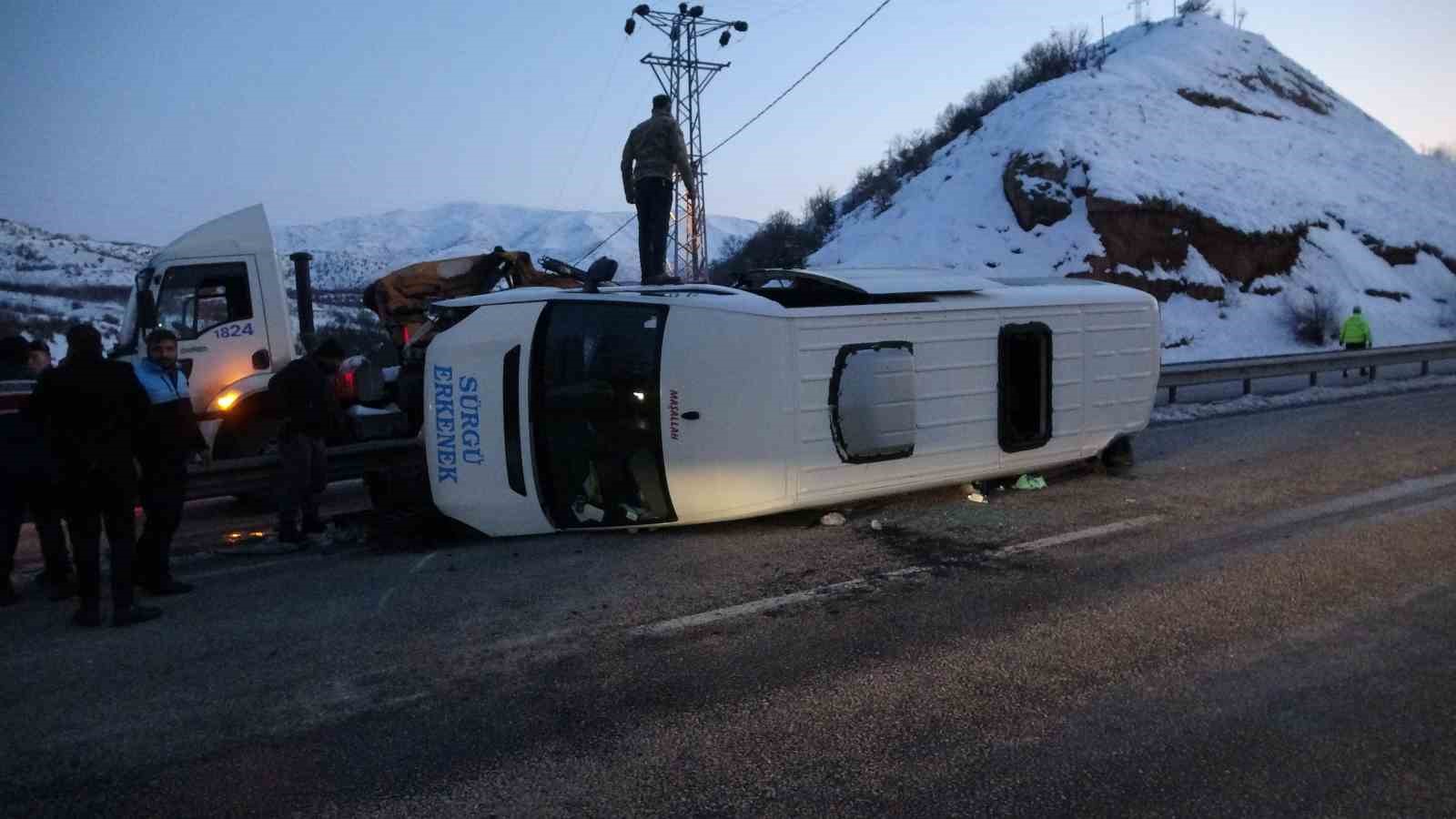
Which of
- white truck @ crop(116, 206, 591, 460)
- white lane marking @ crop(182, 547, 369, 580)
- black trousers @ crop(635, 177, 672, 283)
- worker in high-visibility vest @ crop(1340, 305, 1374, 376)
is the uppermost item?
black trousers @ crop(635, 177, 672, 283)

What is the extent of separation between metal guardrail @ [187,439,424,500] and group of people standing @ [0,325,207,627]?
53.7 inches

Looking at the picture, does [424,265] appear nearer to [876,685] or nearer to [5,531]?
[5,531]

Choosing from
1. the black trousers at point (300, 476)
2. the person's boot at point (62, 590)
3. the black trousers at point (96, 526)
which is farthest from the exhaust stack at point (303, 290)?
the black trousers at point (96, 526)

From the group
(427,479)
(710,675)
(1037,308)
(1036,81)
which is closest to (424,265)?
(427,479)

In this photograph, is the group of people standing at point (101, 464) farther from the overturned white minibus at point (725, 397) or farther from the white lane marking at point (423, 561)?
the overturned white minibus at point (725, 397)

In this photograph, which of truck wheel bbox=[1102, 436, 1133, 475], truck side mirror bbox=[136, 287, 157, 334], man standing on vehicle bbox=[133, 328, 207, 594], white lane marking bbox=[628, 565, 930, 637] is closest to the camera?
white lane marking bbox=[628, 565, 930, 637]

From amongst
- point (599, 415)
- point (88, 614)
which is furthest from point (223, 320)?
point (599, 415)

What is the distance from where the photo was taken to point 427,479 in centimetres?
746

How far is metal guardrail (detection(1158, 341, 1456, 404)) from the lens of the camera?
13820 mm

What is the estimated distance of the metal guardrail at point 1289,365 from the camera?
13820 millimetres

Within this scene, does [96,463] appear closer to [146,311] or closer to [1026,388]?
[146,311]

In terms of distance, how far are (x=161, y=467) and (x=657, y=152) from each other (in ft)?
21.8

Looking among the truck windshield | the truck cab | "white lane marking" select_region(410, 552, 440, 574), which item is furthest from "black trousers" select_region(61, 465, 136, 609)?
the truck cab

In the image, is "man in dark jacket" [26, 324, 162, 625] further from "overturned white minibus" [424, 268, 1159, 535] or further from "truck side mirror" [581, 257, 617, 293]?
"truck side mirror" [581, 257, 617, 293]
